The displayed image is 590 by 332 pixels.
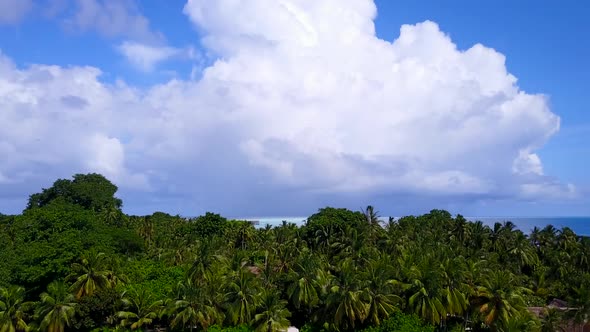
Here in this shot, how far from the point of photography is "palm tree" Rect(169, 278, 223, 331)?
54031mm

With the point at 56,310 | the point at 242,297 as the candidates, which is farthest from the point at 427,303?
the point at 56,310

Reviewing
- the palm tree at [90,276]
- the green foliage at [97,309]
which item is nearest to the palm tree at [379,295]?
the green foliage at [97,309]

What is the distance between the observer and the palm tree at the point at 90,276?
194 ft

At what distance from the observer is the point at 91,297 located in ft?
191

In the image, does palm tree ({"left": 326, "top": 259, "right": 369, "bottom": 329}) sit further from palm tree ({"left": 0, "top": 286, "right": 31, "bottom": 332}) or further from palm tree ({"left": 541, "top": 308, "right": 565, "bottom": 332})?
palm tree ({"left": 0, "top": 286, "right": 31, "bottom": 332})

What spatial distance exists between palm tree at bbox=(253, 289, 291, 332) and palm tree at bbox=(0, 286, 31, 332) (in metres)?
25.5

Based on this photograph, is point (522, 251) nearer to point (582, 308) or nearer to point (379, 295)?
point (582, 308)

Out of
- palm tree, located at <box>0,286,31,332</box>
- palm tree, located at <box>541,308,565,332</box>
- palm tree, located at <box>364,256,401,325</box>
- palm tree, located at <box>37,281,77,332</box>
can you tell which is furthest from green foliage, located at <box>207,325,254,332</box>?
palm tree, located at <box>541,308,565,332</box>

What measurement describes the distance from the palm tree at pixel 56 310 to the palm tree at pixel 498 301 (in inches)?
1732

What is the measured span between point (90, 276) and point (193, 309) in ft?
47.6

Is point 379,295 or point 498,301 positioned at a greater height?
point 379,295

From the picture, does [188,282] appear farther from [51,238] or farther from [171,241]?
[171,241]

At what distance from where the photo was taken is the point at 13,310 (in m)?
55.7

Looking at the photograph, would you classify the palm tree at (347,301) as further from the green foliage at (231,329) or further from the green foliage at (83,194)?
the green foliage at (83,194)
